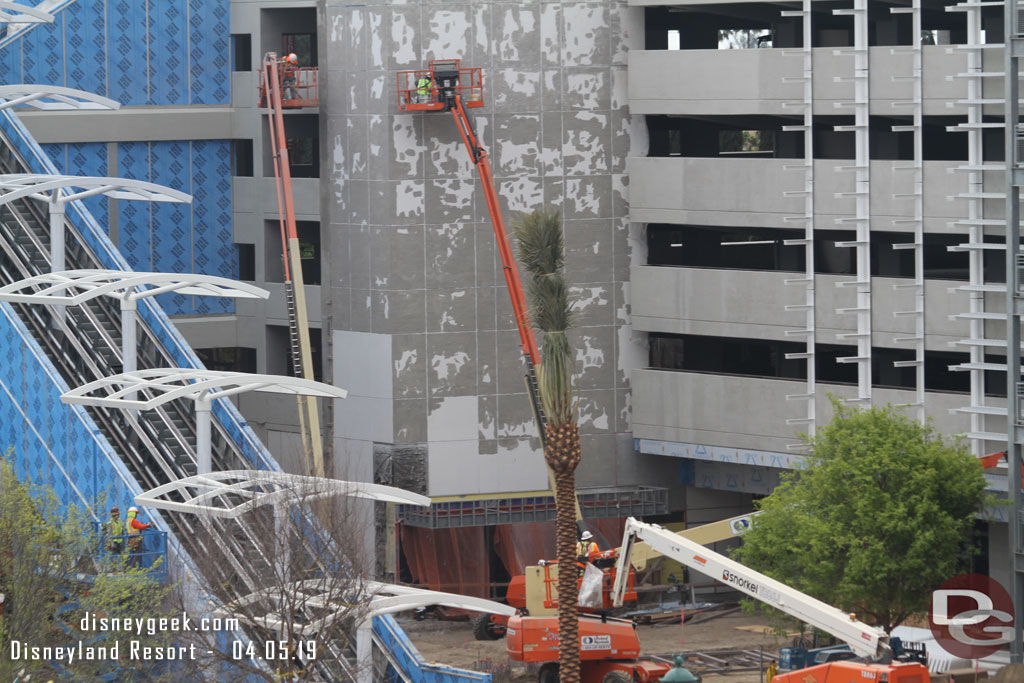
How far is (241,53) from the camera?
7631cm

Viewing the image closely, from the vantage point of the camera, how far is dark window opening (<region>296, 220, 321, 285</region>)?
74125mm

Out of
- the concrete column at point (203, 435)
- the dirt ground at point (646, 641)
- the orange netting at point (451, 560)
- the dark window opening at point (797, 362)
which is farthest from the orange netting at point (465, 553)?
the concrete column at point (203, 435)

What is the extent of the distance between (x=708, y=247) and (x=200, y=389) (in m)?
24.2

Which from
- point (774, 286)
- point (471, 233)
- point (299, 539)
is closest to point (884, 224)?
point (774, 286)

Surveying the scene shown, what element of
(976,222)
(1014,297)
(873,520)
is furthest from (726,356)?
(873,520)

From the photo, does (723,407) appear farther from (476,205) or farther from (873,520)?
(873,520)

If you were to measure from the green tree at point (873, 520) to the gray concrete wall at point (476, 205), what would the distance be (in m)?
16.7

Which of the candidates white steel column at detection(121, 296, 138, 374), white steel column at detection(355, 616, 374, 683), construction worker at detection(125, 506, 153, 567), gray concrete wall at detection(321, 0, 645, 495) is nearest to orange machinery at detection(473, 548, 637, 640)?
white steel column at detection(355, 616, 374, 683)

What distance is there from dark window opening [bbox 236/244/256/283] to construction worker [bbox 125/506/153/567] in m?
28.2

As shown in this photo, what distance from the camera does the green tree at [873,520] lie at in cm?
4941

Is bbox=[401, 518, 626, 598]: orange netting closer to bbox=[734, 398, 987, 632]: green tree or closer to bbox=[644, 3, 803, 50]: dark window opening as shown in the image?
bbox=[734, 398, 987, 632]: green tree

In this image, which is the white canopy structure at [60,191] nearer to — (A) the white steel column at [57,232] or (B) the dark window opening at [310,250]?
(A) the white steel column at [57,232]

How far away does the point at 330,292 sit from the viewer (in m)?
68.4

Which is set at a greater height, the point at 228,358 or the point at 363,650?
the point at 228,358
